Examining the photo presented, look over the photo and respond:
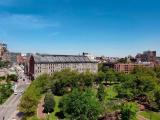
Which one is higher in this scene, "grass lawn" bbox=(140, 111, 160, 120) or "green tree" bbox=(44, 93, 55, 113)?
"green tree" bbox=(44, 93, 55, 113)

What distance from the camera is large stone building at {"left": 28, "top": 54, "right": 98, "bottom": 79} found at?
525 ft

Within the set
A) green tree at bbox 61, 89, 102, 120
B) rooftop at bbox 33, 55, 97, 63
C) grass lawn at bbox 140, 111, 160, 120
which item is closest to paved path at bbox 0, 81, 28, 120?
green tree at bbox 61, 89, 102, 120

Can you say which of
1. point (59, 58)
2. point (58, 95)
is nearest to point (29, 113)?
point (58, 95)

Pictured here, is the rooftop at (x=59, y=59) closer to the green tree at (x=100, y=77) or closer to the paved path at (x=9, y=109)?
the green tree at (x=100, y=77)

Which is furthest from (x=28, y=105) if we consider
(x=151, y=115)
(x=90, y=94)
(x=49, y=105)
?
(x=151, y=115)

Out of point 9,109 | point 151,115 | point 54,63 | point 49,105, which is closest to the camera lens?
point 151,115

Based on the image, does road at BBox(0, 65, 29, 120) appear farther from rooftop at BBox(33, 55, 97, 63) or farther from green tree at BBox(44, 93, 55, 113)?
rooftop at BBox(33, 55, 97, 63)

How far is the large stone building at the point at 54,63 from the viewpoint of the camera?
525 ft

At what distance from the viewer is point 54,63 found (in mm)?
165875

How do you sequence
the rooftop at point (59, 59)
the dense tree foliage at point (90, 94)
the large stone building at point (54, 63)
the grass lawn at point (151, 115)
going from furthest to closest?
the rooftop at point (59, 59) < the large stone building at point (54, 63) < the grass lawn at point (151, 115) < the dense tree foliage at point (90, 94)

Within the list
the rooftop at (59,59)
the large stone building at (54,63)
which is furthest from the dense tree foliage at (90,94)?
the rooftop at (59,59)

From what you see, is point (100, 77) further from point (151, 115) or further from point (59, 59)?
point (151, 115)

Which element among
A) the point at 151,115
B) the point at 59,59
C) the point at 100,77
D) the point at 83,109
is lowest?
the point at 151,115

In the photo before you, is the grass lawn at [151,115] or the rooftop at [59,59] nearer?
the grass lawn at [151,115]
